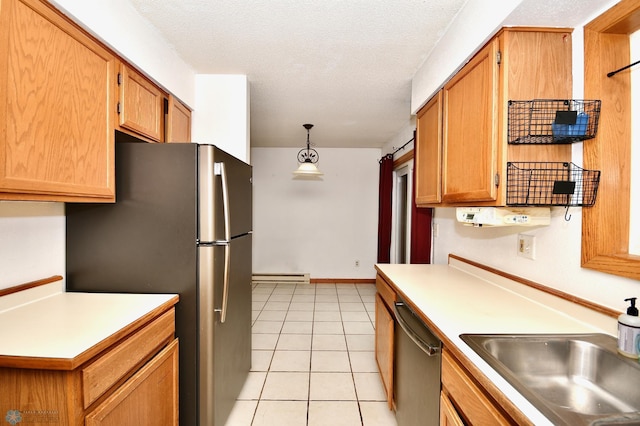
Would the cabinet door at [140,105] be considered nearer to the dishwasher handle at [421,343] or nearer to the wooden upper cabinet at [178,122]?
the wooden upper cabinet at [178,122]

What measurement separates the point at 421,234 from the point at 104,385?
8.74 ft

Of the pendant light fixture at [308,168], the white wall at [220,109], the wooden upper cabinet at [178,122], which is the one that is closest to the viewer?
the wooden upper cabinet at [178,122]

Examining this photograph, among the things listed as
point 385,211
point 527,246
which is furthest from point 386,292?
point 385,211

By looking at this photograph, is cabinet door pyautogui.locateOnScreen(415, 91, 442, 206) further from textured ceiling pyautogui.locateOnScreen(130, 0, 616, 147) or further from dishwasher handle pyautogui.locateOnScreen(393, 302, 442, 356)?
dishwasher handle pyautogui.locateOnScreen(393, 302, 442, 356)

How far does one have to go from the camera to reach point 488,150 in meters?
1.35

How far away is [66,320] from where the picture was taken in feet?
3.90

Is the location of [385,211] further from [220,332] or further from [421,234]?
[220,332]

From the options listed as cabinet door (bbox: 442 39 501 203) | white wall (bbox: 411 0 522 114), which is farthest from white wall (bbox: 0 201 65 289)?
white wall (bbox: 411 0 522 114)

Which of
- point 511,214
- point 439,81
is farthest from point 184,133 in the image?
point 511,214

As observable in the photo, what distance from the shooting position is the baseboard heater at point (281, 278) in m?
5.13

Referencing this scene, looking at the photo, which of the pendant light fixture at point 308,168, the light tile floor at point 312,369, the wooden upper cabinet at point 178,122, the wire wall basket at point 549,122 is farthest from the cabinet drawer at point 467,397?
the pendant light fixture at point 308,168

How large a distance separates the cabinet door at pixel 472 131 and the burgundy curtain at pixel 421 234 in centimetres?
117

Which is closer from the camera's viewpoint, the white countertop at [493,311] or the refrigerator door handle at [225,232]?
the white countertop at [493,311]

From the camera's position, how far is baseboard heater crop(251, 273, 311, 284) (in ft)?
16.8
